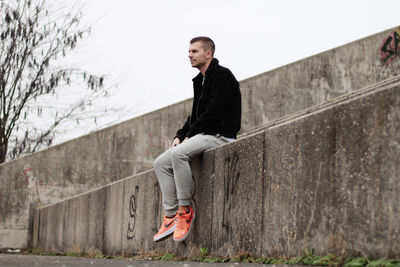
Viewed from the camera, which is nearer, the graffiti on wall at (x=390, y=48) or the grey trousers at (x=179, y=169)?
the grey trousers at (x=179, y=169)

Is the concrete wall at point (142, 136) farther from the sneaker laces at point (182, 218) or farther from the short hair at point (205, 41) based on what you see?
the sneaker laces at point (182, 218)

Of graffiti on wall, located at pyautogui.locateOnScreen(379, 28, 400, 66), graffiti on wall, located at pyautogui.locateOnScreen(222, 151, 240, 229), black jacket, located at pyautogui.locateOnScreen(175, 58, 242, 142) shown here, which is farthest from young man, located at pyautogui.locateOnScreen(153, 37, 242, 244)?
graffiti on wall, located at pyautogui.locateOnScreen(379, 28, 400, 66)

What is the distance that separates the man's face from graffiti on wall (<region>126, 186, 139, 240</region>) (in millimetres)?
2584

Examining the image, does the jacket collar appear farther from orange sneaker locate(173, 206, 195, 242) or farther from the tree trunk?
the tree trunk

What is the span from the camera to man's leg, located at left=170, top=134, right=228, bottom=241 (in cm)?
529

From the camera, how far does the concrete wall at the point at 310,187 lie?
329cm

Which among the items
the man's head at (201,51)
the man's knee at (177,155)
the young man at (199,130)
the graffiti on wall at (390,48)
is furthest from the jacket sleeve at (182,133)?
the graffiti on wall at (390,48)

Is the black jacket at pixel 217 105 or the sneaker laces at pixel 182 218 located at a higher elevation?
the black jacket at pixel 217 105

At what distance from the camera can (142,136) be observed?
13.4 metres

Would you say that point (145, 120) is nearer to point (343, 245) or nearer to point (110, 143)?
point (110, 143)

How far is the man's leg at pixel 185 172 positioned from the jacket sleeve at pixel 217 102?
13cm

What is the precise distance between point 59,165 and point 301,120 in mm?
10176

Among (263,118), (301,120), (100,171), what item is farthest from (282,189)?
(100,171)

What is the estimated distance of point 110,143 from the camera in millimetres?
13477
